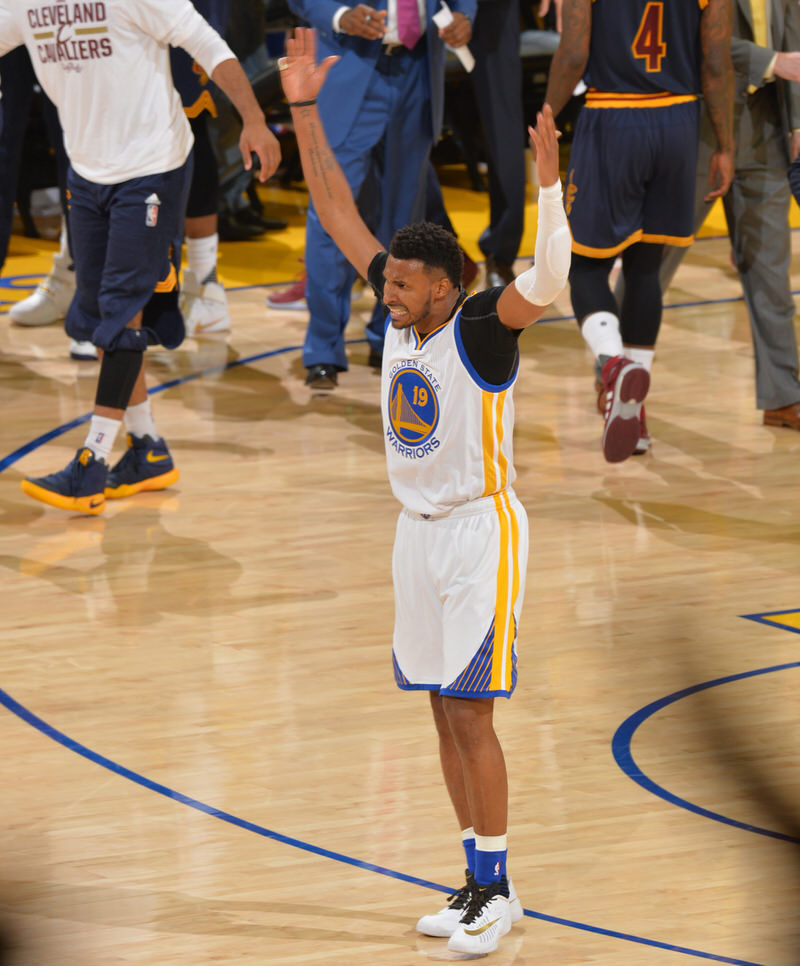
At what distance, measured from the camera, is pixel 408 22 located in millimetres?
6820

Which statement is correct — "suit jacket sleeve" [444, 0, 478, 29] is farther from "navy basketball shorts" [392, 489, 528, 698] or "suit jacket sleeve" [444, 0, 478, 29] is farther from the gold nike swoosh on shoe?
the gold nike swoosh on shoe

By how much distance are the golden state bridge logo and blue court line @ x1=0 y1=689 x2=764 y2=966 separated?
821 millimetres

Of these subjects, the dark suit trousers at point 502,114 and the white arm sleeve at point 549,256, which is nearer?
the white arm sleeve at point 549,256

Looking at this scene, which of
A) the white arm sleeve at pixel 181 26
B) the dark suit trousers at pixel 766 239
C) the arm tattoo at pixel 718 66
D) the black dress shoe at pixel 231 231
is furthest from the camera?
the black dress shoe at pixel 231 231

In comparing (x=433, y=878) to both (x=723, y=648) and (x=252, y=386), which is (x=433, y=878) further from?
(x=252, y=386)

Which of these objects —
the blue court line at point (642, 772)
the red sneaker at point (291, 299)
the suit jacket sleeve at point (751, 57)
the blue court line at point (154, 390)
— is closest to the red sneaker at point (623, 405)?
the suit jacket sleeve at point (751, 57)

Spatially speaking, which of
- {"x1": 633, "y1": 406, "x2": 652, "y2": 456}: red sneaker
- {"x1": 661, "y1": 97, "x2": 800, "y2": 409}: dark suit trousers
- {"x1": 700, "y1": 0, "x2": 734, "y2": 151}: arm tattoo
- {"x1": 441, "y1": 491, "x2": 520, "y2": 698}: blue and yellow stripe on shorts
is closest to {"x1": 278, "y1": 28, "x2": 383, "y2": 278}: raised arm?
{"x1": 441, "y1": 491, "x2": 520, "y2": 698}: blue and yellow stripe on shorts

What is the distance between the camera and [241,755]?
383 centimetres

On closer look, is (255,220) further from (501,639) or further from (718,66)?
(501,639)

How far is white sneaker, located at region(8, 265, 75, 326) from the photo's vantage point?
27.0 ft

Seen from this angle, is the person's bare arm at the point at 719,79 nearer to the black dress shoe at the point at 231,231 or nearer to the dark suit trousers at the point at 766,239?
the dark suit trousers at the point at 766,239

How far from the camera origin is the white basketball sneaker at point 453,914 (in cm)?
306

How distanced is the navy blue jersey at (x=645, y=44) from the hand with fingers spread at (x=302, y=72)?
2.29m

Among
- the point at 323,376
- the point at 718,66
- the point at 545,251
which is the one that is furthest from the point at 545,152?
the point at 323,376
